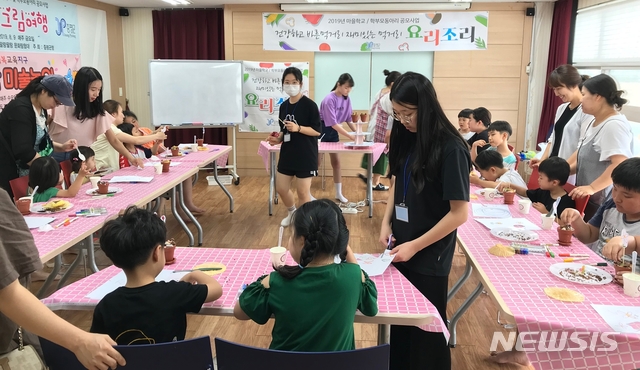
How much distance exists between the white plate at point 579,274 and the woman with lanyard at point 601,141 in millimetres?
778

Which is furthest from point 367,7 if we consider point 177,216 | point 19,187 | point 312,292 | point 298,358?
point 298,358

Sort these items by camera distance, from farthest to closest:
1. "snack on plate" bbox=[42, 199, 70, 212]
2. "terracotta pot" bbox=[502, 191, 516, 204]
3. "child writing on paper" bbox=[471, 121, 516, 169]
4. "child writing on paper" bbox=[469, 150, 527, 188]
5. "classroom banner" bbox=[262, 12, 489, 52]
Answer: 1. "classroom banner" bbox=[262, 12, 489, 52]
2. "child writing on paper" bbox=[471, 121, 516, 169]
3. "child writing on paper" bbox=[469, 150, 527, 188]
4. "terracotta pot" bbox=[502, 191, 516, 204]
5. "snack on plate" bbox=[42, 199, 70, 212]

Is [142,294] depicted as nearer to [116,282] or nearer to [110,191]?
[116,282]

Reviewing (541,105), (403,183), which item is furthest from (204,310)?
(541,105)

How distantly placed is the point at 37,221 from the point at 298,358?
1774mm

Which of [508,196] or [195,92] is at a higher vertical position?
[195,92]

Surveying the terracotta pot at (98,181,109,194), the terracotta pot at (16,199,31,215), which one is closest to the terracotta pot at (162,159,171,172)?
the terracotta pot at (98,181,109,194)

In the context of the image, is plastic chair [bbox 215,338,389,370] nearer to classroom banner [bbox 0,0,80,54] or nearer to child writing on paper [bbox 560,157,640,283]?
child writing on paper [bbox 560,157,640,283]

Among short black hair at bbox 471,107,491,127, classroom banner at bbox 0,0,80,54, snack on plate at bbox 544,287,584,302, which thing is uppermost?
classroom banner at bbox 0,0,80,54

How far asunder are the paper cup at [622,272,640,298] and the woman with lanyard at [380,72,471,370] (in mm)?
555

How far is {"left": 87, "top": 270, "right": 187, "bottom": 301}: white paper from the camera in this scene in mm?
1623

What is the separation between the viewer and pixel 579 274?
178cm

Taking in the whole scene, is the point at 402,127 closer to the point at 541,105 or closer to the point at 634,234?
the point at 634,234

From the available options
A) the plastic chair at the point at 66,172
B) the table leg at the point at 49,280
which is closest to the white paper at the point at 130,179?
the plastic chair at the point at 66,172
